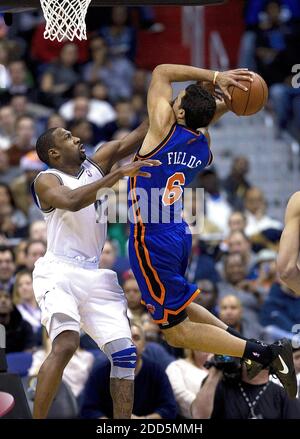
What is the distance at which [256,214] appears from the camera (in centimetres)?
1456

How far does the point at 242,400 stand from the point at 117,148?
2.23 m

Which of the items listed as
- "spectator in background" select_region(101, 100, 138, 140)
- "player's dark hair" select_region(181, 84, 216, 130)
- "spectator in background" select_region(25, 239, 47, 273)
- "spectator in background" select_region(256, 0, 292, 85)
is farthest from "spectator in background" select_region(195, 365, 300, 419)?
"spectator in background" select_region(256, 0, 292, 85)

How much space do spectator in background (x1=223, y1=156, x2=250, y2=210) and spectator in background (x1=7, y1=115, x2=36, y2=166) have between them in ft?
8.10

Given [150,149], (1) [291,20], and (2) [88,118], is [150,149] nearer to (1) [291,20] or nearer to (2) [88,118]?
(2) [88,118]

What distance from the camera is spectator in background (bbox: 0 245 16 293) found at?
12078 millimetres

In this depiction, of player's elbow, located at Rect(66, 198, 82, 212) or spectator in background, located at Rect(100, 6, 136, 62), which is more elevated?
spectator in background, located at Rect(100, 6, 136, 62)

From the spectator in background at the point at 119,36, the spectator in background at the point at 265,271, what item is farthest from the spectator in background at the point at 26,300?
the spectator in background at the point at 119,36

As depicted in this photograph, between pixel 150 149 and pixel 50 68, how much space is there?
8.64 m

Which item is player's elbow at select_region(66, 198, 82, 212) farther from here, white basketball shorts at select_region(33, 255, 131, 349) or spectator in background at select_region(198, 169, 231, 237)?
spectator in background at select_region(198, 169, 231, 237)

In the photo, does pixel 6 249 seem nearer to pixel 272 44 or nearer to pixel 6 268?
pixel 6 268
